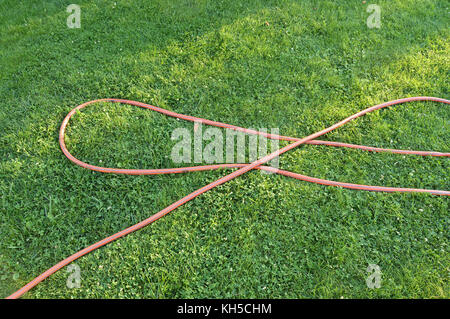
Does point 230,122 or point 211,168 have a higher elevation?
point 230,122

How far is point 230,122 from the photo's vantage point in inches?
132

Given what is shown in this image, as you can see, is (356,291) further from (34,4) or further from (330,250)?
(34,4)

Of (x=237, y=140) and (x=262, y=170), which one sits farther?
(x=237, y=140)

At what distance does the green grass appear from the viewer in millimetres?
2465

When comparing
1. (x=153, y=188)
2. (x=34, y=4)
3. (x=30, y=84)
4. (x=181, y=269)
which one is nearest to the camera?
(x=181, y=269)

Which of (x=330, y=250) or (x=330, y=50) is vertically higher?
(x=330, y=50)

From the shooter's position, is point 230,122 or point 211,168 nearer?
point 211,168

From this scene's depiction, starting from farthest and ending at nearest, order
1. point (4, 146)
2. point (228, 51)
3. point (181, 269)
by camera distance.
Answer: point (228, 51) < point (4, 146) < point (181, 269)

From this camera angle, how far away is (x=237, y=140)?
10.5 feet

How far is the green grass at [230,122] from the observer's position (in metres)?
2.46
